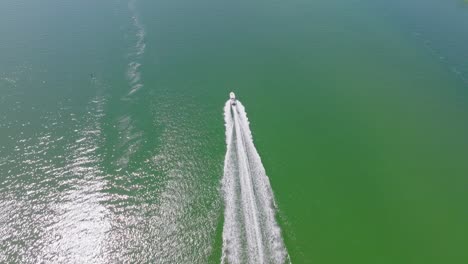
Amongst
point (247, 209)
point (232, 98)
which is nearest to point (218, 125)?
point (232, 98)

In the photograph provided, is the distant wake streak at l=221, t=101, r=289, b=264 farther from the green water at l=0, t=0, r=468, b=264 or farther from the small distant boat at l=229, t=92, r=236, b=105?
the small distant boat at l=229, t=92, r=236, b=105

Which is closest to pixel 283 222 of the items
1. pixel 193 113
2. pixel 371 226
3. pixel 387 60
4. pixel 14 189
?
pixel 371 226

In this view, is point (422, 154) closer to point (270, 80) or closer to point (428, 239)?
point (428, 239)

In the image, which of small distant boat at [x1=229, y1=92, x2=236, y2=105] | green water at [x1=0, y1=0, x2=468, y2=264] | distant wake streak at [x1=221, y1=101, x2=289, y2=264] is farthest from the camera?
small distant boat at [x1=229, y1=92, x2=236, y2=105]

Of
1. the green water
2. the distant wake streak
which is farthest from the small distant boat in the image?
the distant wake streak

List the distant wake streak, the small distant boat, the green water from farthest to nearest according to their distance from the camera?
the small distant boat < the green water < the distant wake streak

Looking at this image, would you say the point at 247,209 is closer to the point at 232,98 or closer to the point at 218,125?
the point at 218,125
